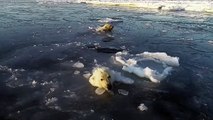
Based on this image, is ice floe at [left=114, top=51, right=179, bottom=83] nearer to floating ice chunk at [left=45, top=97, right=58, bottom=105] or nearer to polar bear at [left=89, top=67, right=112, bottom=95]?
polar bear at [left=89, top=67, right=112, bottom=95]

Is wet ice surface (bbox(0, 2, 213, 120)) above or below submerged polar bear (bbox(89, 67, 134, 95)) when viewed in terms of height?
below

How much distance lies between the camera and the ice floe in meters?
14.7

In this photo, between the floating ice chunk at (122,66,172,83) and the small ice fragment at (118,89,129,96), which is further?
the floating ice chunk at (122,66,172,83)

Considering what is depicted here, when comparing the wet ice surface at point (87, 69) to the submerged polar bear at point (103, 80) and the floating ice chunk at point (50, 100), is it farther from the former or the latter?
the submerged polar bear at point (103, 80)

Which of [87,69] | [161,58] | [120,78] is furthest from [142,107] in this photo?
[161,58]

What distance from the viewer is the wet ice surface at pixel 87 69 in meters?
11.9

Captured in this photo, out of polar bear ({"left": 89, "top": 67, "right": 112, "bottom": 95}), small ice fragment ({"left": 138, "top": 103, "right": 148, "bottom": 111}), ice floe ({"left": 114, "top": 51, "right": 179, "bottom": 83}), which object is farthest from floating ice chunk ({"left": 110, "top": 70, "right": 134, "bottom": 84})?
small ice fragment ({"left": 138, "top": 103, "right": 148, "bottom": 111})

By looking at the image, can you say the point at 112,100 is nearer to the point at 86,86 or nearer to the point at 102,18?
the point at 86,86

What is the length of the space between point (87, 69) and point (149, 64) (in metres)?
3.00

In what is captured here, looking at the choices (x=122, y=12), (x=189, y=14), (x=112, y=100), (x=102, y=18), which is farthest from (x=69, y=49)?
(x=189, y=14)

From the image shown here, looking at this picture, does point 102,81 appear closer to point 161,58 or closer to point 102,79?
point 102,79

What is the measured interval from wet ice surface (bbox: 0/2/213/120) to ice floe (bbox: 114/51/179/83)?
321 millimetres

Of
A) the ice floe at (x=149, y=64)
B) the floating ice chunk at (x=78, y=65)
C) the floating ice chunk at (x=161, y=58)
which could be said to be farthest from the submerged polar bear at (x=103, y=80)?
the floating ice chunk at (x=161, y=58)

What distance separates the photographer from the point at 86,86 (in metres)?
13.7
